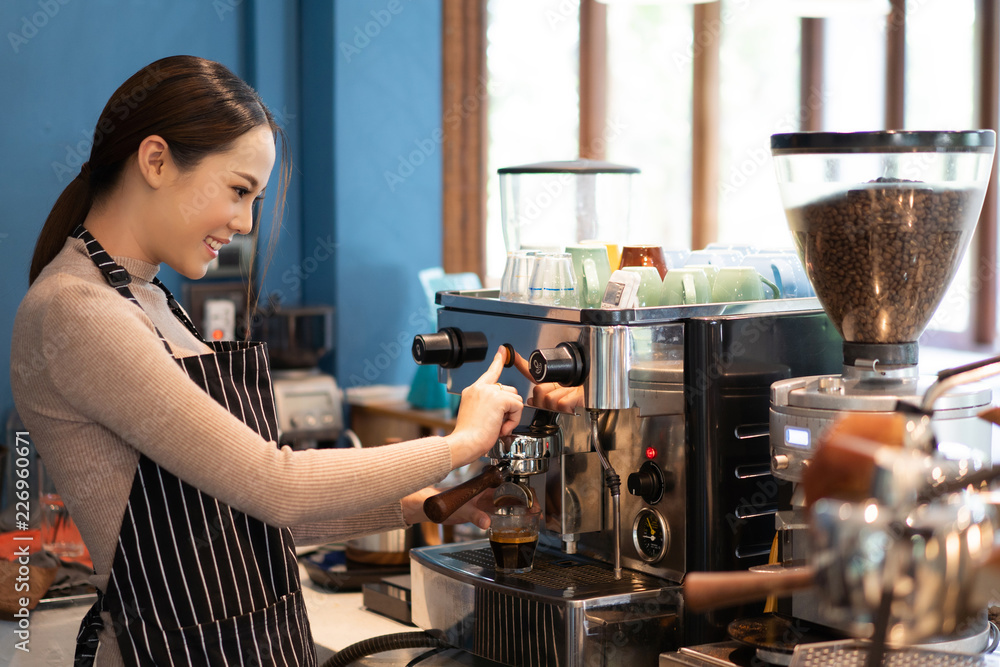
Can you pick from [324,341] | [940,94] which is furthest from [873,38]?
[324,341]

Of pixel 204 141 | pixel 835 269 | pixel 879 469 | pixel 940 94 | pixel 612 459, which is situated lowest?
pixel 612 459

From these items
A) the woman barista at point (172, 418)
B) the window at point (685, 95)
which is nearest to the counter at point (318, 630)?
the woman barista at point (172, 418)

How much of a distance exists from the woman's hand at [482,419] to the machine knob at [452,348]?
0.45ft

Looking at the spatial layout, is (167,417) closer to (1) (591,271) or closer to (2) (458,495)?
(2) (458,495)

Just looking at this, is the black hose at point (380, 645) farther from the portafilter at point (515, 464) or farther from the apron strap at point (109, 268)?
the apron strap at point (109, 268)

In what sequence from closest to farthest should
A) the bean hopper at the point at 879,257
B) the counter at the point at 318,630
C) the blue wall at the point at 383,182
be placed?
the bean hopper at the point at 879,257 < the counter at the point at 318,630 < the blue wall at the point at 383,182

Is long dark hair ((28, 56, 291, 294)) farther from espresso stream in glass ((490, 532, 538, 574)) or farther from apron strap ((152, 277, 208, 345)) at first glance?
espresso stream in glass ((490, 532, 538, 574))

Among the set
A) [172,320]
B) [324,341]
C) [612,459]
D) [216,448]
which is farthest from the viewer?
[324,341]

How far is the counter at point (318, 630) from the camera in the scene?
1.48 meters

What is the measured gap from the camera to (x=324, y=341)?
10.4 ft

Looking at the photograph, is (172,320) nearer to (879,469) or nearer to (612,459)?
(612,459)

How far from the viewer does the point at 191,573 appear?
1.10m

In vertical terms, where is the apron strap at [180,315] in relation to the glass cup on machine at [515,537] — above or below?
above

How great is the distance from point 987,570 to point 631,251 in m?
A: 0.84
